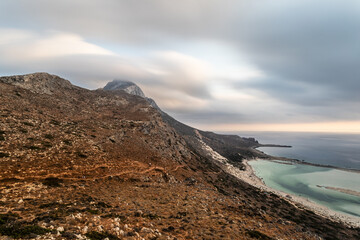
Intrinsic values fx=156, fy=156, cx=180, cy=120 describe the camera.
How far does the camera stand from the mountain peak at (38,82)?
2329 inches

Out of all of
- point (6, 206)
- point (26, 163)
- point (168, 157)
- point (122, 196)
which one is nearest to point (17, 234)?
point (6, 206)

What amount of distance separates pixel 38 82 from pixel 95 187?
65865 mm

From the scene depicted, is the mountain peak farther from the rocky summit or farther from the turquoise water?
the turquoise water

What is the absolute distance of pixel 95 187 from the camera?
26.4 meters

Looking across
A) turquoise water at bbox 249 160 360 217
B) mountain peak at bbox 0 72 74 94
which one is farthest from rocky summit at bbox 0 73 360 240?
turquoise water at bbox 249 160 360 217

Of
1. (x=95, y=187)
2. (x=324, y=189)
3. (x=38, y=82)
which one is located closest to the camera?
(x=95, y=187)

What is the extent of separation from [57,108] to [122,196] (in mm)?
49206

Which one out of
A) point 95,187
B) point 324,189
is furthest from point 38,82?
point 324,189

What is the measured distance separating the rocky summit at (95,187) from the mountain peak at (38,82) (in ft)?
2.28

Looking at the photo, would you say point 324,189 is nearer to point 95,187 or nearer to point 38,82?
point 95,187

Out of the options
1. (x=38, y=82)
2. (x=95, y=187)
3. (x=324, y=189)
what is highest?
(x=38, y=82)

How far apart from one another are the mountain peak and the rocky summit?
0.70 meters

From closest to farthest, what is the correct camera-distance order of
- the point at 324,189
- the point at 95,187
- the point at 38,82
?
1. the point at 95,187
2. the point at 38,82
3. the point at 324,189

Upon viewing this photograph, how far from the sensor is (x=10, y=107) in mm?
41312
